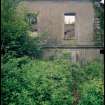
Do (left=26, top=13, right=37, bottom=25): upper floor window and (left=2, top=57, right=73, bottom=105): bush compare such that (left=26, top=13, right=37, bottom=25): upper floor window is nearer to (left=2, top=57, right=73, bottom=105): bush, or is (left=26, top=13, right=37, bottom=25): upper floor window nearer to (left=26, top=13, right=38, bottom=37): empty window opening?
(left=26, top=13, right=38, bottom=37): empty window opening

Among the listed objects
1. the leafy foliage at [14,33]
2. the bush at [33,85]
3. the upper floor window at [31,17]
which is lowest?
the bush at [33,85]

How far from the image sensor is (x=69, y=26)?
10547 millimetres

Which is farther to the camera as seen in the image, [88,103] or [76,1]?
[76,1]

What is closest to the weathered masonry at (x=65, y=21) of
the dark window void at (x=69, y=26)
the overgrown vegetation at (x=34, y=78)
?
the dark window void at (x=69, y=26)

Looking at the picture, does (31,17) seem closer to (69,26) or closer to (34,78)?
(69,26)

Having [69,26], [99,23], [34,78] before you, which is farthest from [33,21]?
[34,78]

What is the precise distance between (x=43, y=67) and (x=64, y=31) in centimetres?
354

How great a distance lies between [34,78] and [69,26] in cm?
456

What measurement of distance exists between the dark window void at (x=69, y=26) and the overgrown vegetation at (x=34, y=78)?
2.20m

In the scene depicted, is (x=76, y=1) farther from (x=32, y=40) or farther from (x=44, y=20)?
(x=32, y=40)

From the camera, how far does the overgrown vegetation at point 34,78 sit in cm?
583

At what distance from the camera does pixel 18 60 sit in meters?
7.01

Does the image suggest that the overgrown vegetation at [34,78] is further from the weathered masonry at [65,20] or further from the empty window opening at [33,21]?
the weathered masonry at [65,20]

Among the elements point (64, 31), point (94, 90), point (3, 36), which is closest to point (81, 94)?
point (94, 90)
